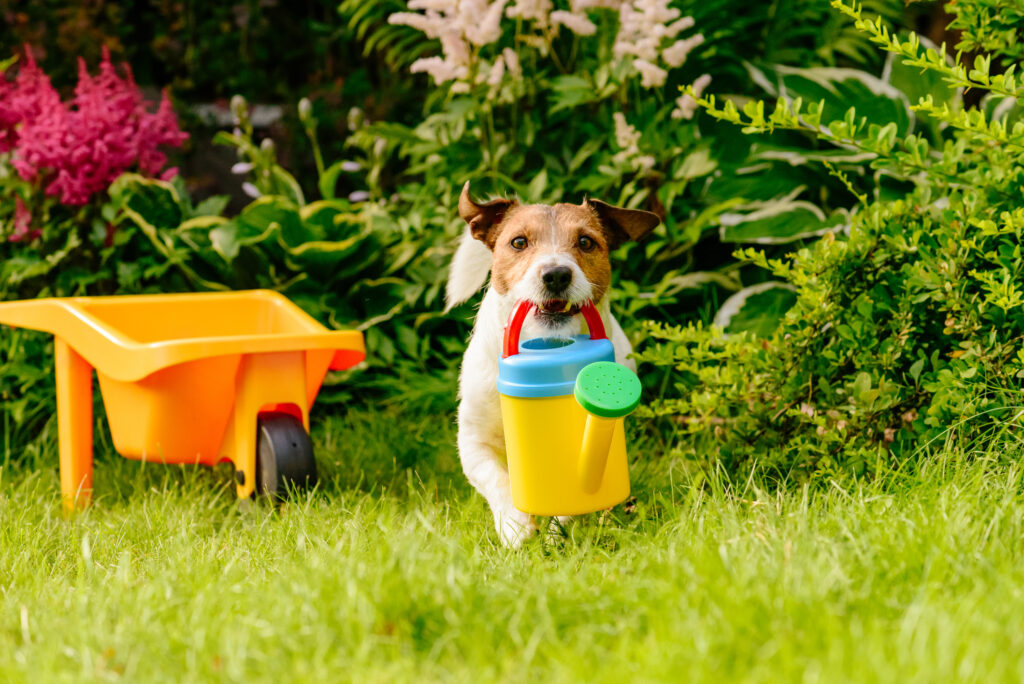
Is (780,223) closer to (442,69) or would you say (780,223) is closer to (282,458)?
(442,69)

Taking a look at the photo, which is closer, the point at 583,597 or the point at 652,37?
the point at 583,597

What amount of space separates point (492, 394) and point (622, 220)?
21.1 inches

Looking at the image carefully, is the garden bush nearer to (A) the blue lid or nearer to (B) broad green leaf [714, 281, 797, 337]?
(B) broad green leaf [714, 281, 797, 337]

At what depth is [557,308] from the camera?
2.02 m

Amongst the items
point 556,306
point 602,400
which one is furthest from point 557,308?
point 602,400

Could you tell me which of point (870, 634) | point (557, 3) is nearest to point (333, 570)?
point (870, 634)

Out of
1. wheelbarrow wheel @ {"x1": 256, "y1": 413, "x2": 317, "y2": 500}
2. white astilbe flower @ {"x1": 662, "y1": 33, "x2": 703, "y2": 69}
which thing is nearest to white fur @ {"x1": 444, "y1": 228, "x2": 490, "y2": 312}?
wheelbarrow wheel @ {"x1": 256, "y1": 413, "x2": 317, "y2": 500}

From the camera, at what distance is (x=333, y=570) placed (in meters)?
1.56

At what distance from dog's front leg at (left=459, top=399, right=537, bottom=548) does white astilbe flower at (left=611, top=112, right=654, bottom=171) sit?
120 centimetres

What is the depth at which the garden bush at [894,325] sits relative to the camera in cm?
202

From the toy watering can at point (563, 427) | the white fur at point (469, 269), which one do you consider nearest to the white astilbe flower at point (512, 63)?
the white fur at point (469, 269)

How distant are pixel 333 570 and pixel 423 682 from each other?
1.12 feet

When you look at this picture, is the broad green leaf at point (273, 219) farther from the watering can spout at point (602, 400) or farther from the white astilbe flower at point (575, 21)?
the watering can spout at point (602, 400)

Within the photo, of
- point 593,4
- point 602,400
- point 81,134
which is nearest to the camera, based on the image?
point 602,400
